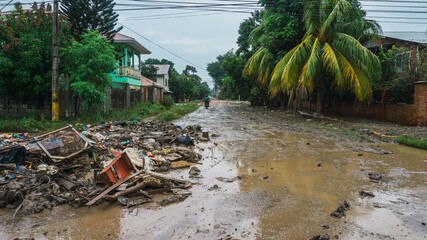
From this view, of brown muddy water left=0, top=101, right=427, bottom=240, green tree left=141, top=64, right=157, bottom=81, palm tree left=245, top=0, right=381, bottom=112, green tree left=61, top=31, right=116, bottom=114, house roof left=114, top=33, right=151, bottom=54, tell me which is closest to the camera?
brown muddy water left=0, top=101, right=427, bottom=240

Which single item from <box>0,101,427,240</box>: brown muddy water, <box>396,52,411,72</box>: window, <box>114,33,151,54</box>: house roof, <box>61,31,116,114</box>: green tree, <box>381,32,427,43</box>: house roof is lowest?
<box>0,101,427,240</box>: brown muddy water

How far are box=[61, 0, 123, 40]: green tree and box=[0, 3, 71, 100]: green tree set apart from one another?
107 inches

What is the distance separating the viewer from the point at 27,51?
10.7m

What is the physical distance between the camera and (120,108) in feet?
57.2

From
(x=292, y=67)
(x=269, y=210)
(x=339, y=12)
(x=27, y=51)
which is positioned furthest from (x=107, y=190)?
(x=339, y=12)

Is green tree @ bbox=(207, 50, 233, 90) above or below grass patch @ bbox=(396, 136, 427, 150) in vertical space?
above

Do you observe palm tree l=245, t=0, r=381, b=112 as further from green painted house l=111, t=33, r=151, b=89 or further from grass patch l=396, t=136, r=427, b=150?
green painted house l=111, t=33, r=151, b=89

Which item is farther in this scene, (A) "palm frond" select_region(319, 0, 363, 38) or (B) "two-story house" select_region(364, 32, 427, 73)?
(B) "two-story house" select_region(364, 32, 427, 73)

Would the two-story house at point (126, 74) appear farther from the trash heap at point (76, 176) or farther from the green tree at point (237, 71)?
the trash heap at point (76, 176)

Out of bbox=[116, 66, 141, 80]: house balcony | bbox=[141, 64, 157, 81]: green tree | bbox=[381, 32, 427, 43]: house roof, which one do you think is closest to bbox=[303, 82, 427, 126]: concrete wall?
bbox=[381, 32, 427, 43]: house roof

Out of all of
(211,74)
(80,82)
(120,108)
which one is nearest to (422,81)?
(80,82)

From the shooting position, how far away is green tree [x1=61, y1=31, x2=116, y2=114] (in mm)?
11023

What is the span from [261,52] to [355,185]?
16338 millimetres

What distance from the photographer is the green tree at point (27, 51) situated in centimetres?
1068
